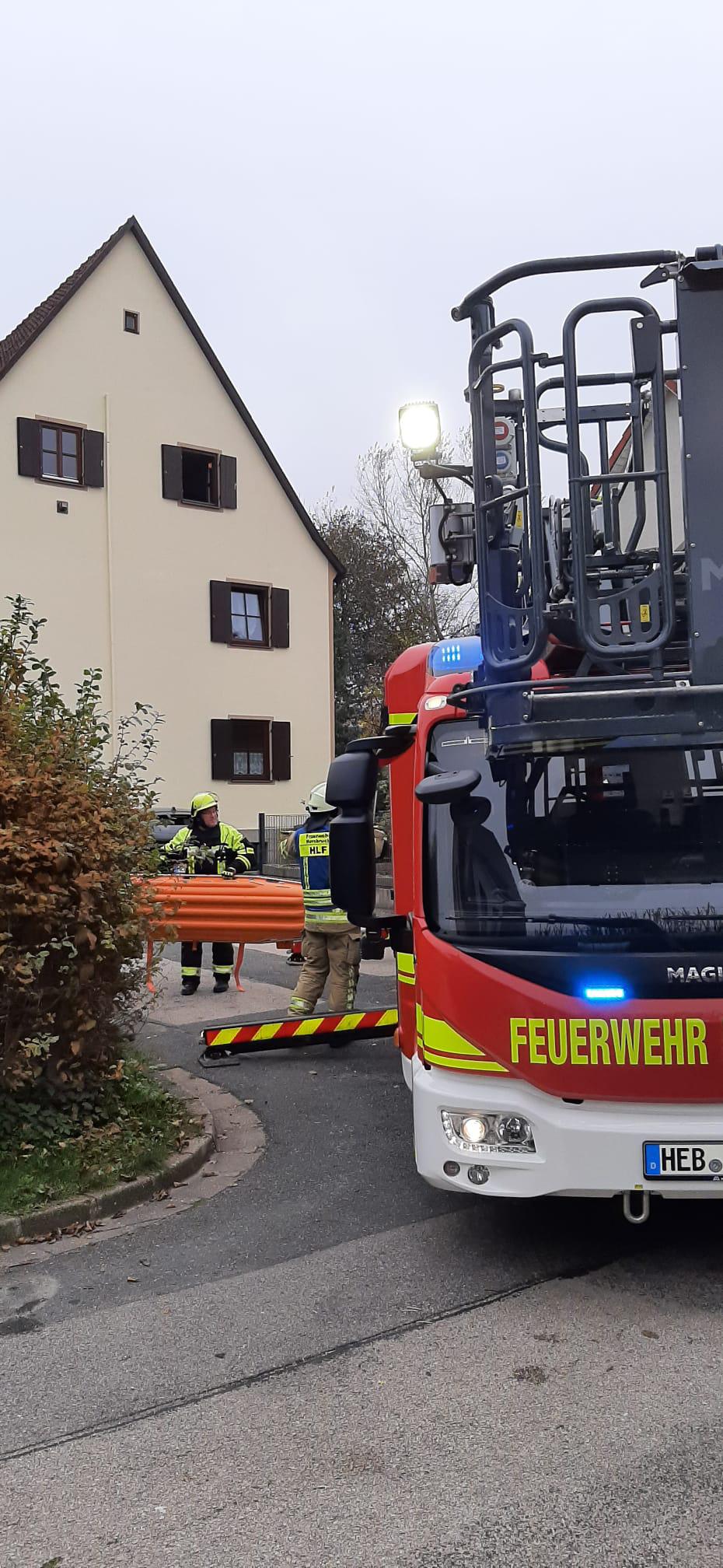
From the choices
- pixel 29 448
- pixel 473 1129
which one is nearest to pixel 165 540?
pixel 29 448

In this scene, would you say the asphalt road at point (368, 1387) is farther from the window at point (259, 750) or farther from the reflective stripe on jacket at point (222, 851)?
the window at point (259, 750)

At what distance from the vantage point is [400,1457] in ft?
11.5

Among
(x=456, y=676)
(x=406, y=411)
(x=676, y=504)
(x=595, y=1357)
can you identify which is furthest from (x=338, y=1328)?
(x=406, y=411)

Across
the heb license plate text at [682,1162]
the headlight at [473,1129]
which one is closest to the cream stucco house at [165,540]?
the headlight at [473,1129]

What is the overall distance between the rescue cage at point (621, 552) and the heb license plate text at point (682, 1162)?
4.78 feet

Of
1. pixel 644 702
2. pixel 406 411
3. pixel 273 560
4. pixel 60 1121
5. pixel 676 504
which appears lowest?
pixel 60 1121

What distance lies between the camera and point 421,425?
8297mm

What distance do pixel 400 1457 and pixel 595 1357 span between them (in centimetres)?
90

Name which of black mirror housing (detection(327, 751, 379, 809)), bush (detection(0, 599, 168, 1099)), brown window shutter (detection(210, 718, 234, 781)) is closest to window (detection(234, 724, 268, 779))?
brown window shutter (detection(210, 718, 234, 781))

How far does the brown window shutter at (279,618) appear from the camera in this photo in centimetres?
3002

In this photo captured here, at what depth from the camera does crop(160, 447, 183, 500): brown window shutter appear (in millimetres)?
27828

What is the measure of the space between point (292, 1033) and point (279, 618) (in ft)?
72.2

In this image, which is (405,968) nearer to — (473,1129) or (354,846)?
(354,846)

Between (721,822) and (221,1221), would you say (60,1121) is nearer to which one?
(221,1221)
